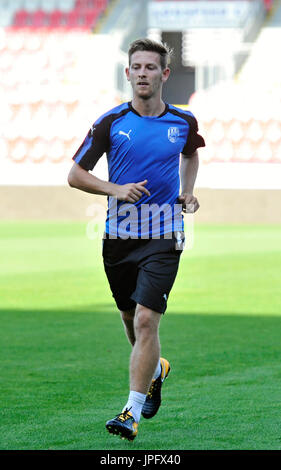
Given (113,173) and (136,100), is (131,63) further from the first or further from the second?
(113,173)

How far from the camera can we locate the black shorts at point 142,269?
517 cm

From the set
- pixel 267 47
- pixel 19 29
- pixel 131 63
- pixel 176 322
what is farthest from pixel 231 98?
pixel 131 63

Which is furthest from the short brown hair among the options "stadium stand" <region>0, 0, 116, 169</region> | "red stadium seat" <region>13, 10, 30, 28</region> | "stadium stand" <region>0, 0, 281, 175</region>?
"red stadium seat" <region>13, 10, 30, 28</region>

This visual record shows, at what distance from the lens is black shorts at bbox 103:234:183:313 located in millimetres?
5168

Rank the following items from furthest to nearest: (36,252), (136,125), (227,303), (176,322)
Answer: (36,252) < (227,303) < (176,322) < (136,125)

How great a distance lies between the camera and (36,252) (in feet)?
53.7

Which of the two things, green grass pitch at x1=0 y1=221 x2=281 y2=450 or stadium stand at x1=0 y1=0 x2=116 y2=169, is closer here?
green grass pitch at x1=0 y1=221 x2=281 y2=450

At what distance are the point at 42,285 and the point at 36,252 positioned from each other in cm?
406

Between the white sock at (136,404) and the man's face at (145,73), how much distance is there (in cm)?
154

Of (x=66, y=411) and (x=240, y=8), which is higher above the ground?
(x=240, y=8)

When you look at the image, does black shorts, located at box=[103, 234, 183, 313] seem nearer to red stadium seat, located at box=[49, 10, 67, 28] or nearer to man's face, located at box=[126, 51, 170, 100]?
man's face, located at box=[126, 51, 170, 100]

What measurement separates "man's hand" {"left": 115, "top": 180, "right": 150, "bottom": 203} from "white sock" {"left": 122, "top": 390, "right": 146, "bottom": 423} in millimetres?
964

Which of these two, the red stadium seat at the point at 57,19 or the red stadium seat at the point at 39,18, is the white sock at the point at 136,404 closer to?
the red stadium seat at the point at 57,19

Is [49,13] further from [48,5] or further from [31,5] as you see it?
[31,5]
